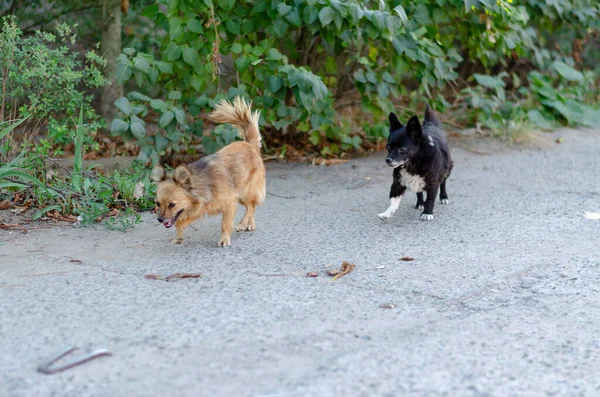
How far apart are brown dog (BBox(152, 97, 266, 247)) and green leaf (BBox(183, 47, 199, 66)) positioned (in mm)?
927

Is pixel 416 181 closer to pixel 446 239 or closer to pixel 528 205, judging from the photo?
pixel 446 239

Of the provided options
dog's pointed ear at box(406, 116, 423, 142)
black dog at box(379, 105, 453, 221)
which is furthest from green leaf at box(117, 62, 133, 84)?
dog's pointed ear at box(406, 116, 423, 142)

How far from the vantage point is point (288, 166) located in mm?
9031

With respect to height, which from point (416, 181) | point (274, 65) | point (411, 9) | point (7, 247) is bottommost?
point (7, 247)

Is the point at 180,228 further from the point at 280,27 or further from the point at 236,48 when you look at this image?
the point at 280,27

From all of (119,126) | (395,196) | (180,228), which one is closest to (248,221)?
(180,228)

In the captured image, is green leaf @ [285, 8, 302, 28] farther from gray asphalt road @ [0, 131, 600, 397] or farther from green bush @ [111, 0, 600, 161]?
gray asphalt road @ [0, 131, 600, 397]

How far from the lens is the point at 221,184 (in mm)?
5984

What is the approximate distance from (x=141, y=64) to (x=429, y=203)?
286 centimetres

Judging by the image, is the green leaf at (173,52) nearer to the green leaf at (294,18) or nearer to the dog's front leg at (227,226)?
the green leaf at (294,18)

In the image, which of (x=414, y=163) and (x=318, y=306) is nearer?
(x=318, y=306)

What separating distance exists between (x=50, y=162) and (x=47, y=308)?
134 inches

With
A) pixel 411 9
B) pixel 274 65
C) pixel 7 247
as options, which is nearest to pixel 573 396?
pixel 7 247

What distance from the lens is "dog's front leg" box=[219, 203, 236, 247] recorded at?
5969mm
